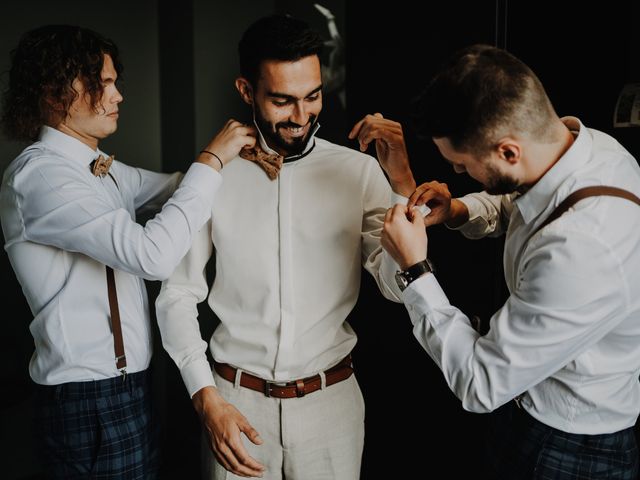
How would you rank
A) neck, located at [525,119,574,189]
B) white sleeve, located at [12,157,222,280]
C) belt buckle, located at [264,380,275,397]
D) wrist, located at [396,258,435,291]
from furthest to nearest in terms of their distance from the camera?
belt buckle, located at [264,380,275,397], white sleeve, located at [12,157,222,280], wrist, located at [396,258,435,291], neck, located at [525,119,574,189]

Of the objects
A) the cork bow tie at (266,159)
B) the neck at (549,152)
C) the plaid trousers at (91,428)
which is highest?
the neck at (549,152)

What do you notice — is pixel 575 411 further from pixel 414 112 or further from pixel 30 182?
pixel 30 182

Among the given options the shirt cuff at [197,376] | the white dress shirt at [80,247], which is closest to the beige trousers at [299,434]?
the shirt cuff at [197,376]

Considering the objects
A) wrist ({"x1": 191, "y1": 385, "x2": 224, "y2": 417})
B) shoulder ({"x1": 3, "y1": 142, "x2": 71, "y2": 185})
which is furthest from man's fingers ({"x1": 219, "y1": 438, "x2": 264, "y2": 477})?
shoulder ({"x1": 3, "y1": 142, "x2": 71, "y2": 185})

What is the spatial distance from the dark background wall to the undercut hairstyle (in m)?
0.78

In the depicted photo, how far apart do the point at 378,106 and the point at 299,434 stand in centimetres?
129

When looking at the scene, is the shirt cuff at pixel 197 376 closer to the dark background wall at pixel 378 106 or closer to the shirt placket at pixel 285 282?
the shirt placket at pixel 285 282

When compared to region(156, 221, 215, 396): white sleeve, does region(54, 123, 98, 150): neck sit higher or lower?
higher

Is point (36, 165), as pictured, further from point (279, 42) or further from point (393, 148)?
point (393, 148)

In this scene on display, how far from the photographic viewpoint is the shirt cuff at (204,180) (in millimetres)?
1757

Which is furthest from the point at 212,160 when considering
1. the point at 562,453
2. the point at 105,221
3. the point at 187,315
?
the point at 562,453

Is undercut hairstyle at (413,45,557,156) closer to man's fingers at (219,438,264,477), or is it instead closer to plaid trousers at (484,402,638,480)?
plaid trousers at (484,402,638,480)

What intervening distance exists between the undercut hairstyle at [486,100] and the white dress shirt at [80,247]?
67 cm

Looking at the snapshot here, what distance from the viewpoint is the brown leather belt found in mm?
1787
